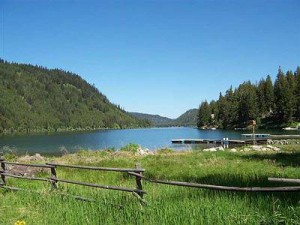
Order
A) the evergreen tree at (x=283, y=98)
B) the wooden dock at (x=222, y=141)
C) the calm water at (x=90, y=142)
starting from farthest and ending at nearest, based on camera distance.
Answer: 1. the evergreen tree at (x=283, y=98)
2. the calm water at (x=90, y=142)
3. the wooden dock at (x=222, y=141)

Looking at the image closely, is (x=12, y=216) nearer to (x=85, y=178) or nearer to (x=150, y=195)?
(x=150, y=195)

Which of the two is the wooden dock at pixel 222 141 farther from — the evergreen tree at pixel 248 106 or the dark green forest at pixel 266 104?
the evergreen tree at pixel 248 106

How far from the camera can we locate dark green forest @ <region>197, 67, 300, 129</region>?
122375mm

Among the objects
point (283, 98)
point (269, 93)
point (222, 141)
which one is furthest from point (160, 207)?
point (269, 93)

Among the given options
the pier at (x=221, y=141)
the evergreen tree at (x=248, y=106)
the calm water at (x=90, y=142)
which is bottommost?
the calm water at (x=90, y=142)

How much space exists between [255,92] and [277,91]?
13.7 m

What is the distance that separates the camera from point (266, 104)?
138m

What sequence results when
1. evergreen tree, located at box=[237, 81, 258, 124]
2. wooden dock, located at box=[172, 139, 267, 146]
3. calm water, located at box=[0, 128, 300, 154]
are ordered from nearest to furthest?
1. wooden dock, located at box=[172, 139, 267, 146]
2. calm water, located at box=[0, 128, 300, 154]
3. evergreen tree, located at box=[237, 81, 258, 124]

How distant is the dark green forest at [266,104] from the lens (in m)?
122

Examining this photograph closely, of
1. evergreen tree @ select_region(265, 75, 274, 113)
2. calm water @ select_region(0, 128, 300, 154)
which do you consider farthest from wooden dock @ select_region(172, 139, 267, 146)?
evergreen tree @ select_region(265, 75, 274, 113)

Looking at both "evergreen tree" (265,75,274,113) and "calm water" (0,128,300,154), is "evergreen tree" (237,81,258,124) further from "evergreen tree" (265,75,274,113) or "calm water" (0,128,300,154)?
"calm water" (0,128,300,154)

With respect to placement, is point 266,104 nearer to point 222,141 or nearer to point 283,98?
point 283,98

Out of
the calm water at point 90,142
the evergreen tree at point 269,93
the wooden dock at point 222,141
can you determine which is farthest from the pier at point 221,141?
the evergreen tree at point 269,93

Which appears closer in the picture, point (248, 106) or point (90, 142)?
point (90, 142)
